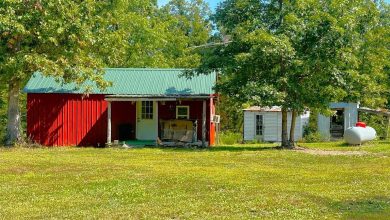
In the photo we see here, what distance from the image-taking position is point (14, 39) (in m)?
25.0

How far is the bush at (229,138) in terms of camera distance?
116 feet

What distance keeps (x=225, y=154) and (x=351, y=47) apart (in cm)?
725

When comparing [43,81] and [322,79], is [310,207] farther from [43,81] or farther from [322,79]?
[43,81]

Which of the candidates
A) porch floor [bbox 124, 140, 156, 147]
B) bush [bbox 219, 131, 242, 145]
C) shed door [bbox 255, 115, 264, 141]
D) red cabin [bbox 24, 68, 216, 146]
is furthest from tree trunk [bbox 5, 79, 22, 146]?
shed door [bbox 255, 115, 264, 141]

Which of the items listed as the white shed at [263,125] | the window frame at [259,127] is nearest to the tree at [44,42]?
the white shed at [263,125]

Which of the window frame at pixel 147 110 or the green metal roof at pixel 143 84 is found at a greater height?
the green metal roof at pixel 143 84

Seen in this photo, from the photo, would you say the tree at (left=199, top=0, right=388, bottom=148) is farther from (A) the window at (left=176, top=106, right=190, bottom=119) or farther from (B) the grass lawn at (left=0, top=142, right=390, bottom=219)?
(B) the grass lawn at (left=0, top=142, right=390, bottom=219)

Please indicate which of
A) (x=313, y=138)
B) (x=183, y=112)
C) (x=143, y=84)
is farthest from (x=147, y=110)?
(x=313, y=138)

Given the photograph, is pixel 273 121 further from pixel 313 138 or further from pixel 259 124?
pixel 313 138

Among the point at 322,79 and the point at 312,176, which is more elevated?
the point at 322,79

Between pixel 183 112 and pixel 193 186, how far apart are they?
53.4 feet

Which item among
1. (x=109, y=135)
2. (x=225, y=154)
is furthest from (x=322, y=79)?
(x=109, y=135)

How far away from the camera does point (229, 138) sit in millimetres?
36031

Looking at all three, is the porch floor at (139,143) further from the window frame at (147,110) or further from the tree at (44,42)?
the tree at (44,42)
